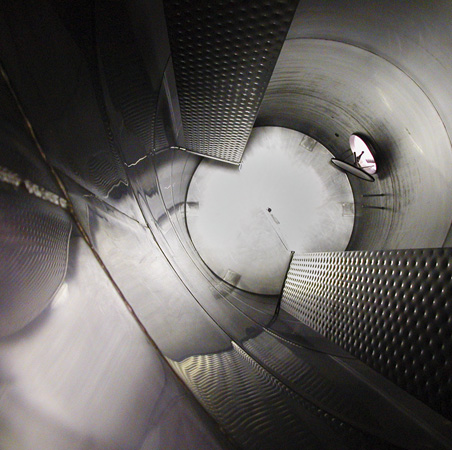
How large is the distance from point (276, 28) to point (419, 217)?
40.2 inches

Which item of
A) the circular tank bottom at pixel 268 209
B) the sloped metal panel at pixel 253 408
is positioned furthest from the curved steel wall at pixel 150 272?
the circular tank bottom at pixel 268 209

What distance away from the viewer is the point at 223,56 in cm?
110

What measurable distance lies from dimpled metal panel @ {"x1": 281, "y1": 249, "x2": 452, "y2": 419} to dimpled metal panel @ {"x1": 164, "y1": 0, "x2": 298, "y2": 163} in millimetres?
713

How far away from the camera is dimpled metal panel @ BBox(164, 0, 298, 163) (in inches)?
37.5

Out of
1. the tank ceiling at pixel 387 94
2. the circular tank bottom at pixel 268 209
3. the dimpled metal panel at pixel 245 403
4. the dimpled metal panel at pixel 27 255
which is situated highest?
the tank ceiling at pixel 387 94

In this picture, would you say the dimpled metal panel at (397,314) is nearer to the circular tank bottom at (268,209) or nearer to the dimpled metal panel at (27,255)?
the circular tank bottom at (268,209)

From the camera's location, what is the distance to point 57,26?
25.0 inches

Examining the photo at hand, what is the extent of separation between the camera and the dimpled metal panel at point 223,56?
95cm

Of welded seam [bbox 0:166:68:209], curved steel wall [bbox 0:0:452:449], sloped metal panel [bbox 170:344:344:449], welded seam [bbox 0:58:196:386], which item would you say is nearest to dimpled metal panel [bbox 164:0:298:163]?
curved steel wall [bbox 0:0:452:449]

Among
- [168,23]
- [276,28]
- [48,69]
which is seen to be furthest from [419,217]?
[48,69]

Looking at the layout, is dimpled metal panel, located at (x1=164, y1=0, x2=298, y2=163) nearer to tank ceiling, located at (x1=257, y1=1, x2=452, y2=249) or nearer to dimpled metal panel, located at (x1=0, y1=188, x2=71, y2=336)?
tank ceiling, located at (x1=257, y1=1, x2=452, y2=249)

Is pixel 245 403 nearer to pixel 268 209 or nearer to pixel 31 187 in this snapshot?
pixel 31 187

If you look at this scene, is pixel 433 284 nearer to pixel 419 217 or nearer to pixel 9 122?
pixel 419 217

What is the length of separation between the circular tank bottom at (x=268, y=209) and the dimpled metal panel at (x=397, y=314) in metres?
0.70
